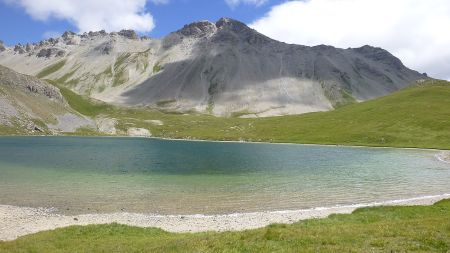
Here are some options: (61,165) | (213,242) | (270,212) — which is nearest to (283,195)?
(270,212)

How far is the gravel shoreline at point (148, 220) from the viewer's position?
118ft

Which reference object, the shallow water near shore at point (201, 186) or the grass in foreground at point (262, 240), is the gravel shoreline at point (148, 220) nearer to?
the shallow water near shore at point (201, 186)

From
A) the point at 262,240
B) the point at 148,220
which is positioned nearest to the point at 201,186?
the point at 148,220

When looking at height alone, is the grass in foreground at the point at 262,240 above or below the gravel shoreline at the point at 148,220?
above

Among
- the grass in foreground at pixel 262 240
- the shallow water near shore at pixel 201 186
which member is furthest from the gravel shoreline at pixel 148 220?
the grass in foreground at pixel 262 240

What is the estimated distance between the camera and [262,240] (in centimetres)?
2380

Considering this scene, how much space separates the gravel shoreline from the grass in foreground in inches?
188

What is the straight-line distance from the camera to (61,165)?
85.2 metres

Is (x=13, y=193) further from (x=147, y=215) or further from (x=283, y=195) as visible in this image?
(x=283, y=195)

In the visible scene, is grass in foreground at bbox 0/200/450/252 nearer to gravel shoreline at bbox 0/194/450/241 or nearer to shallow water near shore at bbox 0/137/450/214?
gravel shoreline at bbox 0/194/450/241

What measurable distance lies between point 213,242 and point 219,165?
2659 inches

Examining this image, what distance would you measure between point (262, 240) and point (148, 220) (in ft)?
61.2

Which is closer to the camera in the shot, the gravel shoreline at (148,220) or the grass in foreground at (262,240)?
the grass in foreground at (262,240)

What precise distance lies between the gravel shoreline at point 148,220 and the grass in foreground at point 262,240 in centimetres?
478
